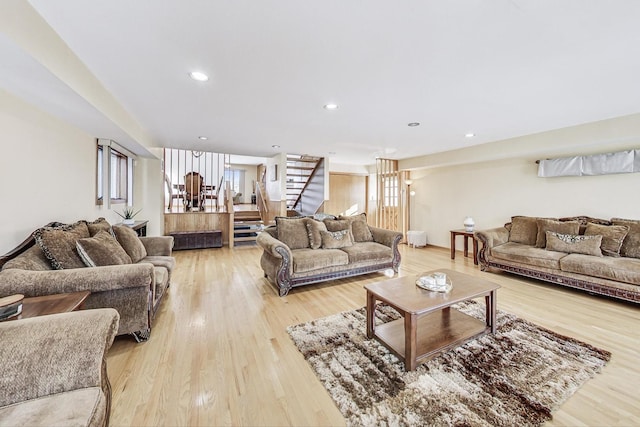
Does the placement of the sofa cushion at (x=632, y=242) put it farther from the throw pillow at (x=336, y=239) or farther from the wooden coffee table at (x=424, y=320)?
the throw pillow at (x=336, y=239)

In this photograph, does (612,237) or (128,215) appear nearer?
(612,237)

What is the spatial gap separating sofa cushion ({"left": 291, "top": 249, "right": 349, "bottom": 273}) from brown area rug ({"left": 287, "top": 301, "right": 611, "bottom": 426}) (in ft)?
3.20

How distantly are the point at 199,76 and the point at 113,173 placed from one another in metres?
2.90

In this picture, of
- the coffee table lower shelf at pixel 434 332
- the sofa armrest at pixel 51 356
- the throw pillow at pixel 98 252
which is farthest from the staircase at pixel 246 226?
the sofa armrest at pixel 51 356

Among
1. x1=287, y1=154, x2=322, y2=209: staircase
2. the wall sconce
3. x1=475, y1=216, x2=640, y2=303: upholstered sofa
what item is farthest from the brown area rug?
x1=287, y1=154, x2=322, y2=209: staircase

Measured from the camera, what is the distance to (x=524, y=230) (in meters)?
4.35

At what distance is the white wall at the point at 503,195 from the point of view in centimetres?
382

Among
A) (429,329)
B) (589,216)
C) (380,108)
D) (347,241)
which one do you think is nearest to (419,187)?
(589,216)

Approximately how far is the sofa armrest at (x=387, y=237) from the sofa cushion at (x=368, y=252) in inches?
3.9

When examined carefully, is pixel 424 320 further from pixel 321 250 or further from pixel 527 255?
pixel 527 255

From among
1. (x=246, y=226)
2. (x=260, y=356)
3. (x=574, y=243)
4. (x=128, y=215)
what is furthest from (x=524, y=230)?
(x=128, y=215)

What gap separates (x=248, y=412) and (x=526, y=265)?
13.7 feet

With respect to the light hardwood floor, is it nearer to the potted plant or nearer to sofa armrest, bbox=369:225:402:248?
sofa armrest, bbox=369:225:402:248

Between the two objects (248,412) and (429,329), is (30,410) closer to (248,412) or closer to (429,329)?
(248,412)
